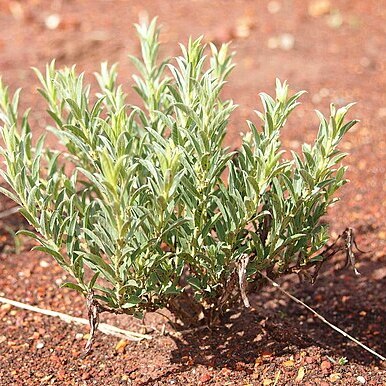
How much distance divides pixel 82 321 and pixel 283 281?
102 centimetres

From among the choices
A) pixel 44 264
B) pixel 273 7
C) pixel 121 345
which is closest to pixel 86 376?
pixel 121 345

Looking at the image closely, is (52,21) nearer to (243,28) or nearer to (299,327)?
(243,28)

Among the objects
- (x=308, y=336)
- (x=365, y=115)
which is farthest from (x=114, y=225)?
(x=365, y=115)

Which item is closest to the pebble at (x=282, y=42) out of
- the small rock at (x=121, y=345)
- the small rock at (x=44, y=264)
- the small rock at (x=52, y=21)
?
the small rock at (x=52, y=21)

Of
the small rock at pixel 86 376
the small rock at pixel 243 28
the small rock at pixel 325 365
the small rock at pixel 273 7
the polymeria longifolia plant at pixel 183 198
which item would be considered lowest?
the small rock at pixel 86 376

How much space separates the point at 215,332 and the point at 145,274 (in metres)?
0.64

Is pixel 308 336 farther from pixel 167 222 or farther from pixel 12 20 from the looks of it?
pixel 12 20

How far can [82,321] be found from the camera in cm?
326

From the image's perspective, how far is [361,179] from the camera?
4660mm

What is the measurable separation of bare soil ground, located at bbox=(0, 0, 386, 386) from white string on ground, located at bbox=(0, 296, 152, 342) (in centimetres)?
4

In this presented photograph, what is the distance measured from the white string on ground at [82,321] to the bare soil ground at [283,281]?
4 cm

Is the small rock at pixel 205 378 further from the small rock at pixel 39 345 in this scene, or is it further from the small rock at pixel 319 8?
the small rock at pixel 319 8

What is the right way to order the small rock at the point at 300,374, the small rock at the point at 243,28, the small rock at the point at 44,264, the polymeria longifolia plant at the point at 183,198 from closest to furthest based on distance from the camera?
1. the polymeria longifolia plant at the point at 183,198
2. the small rock at the point at 300,374
3. the small rock at the point at 44,264
4. the small rock at the point at 243,28

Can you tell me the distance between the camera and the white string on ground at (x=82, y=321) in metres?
3.18
